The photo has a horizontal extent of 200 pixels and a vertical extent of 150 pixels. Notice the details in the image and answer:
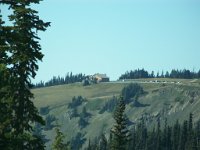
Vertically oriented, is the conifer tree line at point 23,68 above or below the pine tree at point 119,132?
above

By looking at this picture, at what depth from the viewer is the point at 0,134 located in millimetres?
26312

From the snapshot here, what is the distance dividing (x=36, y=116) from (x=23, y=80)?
233cm

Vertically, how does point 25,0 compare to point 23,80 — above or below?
above

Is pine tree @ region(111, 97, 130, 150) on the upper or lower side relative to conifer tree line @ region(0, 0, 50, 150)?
lower

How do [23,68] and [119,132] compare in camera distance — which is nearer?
[23,68]

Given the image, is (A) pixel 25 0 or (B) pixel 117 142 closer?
(A) pixel 25 0

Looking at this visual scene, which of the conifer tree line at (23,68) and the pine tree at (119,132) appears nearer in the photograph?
the conifer tree line at (23,68)

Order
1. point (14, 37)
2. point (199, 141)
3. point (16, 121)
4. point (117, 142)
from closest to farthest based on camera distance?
point (14, 37) < point (16, 121) < point (117, 142) < point (199, 141)

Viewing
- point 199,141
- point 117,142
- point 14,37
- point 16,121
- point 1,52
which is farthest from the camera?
point 199,141

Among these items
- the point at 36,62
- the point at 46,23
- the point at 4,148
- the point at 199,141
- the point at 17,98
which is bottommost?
the point at 199,141

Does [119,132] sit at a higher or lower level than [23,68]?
lower

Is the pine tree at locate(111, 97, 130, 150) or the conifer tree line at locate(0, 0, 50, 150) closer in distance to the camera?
the conifer tree line at locate(0, 0, 50, 150)

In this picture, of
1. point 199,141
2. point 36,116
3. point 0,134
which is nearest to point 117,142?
point 36,116

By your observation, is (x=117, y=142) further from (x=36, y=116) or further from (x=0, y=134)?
(x=0, y=134)
